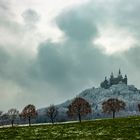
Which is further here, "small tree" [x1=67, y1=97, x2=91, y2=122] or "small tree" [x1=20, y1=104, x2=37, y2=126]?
"small tree" [x1=20, y1=104, x2=37, y2=126]

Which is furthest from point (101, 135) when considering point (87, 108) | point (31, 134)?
point (87, 108)

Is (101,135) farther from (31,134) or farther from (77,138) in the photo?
(31,134)

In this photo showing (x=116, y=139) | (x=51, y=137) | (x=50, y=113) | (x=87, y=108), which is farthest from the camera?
(x=50, y=113)

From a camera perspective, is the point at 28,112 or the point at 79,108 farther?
the point at 28,112

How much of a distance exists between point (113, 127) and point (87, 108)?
4652 inches

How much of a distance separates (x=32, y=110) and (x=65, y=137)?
136m

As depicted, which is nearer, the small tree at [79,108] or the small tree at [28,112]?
the small tree at [79,108]

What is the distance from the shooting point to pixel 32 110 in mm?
191625

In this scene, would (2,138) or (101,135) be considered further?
(2,138)

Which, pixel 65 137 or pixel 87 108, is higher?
pixel 87 108

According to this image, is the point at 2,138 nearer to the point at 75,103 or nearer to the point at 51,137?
the point at 51,137

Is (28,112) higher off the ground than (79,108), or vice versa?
(79,108)

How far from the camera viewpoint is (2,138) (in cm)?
6041

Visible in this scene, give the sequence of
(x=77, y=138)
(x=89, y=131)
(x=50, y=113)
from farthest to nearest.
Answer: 1. (x=50, y=113)
2. (x=89, y=131)
3. (x=77, y=138)
